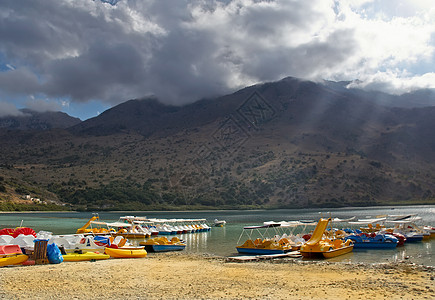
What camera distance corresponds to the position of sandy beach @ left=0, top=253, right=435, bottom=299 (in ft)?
40.6

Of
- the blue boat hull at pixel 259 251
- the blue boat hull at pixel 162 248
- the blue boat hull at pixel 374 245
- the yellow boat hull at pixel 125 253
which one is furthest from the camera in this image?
the blue boat hull at pixel 374 245

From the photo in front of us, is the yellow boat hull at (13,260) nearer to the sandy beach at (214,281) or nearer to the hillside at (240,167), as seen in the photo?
the sandy beach at (214,281)

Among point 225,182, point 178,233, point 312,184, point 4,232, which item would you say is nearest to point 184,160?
point 225,182

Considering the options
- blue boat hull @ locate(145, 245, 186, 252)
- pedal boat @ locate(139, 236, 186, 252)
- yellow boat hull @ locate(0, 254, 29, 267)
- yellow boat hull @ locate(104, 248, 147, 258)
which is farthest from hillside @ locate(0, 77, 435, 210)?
yellow boat hull @ locate(0, 254, 29, 267)

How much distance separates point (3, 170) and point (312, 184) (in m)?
108

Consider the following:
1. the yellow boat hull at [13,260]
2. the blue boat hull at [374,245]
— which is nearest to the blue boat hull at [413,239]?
the blue boat hull at [374,245]

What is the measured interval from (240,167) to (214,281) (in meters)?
128

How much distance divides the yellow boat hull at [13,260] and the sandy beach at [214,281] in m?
1.18

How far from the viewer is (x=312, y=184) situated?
124375 millimetres

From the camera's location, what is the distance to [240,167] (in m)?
143

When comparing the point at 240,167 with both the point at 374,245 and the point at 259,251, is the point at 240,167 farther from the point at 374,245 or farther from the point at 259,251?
the point at 259,251

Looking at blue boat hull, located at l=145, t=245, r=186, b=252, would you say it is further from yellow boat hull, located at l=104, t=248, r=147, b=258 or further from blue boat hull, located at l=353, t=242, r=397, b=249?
blue boat hull, located at l=353, t=242, r=397, b=249

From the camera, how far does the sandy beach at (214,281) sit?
1238cm

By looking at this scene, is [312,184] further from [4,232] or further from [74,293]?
[74,293]
